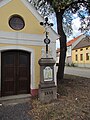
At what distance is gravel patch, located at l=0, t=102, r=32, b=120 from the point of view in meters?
6.45

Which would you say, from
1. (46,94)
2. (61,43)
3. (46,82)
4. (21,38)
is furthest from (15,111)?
(61,43)

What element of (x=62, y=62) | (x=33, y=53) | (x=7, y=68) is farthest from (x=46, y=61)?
(x=62, y=62)

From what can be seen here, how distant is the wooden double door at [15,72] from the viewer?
8945mm

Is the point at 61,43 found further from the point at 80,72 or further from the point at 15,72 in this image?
the point at 80,72

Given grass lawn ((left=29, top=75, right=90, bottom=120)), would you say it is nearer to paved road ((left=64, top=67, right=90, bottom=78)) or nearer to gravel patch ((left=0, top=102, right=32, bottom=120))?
gravel patch ((left=0, top=102, right=32, bottom=120))

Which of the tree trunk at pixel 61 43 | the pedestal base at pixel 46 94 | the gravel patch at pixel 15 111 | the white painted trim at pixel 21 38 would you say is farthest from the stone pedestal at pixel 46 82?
the tree trunk at pixel 61 43

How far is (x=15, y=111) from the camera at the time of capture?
7.10 metres

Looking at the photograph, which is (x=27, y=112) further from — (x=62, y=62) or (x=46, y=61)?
(x=62, y=62)

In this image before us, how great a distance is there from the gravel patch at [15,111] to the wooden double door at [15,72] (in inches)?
53.2

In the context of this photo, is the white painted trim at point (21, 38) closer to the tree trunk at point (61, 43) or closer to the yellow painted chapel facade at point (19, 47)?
the yellow painted chapel facade at point (19, 47)

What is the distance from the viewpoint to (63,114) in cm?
670

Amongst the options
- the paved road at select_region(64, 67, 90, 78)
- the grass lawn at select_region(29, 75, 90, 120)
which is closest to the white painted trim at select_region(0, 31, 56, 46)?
the grass lawn at select_region(29, 75, 90, 120)

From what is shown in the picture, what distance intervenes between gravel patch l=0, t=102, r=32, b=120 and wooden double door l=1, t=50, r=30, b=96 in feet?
4.43

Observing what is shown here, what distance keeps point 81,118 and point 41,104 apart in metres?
2.18
